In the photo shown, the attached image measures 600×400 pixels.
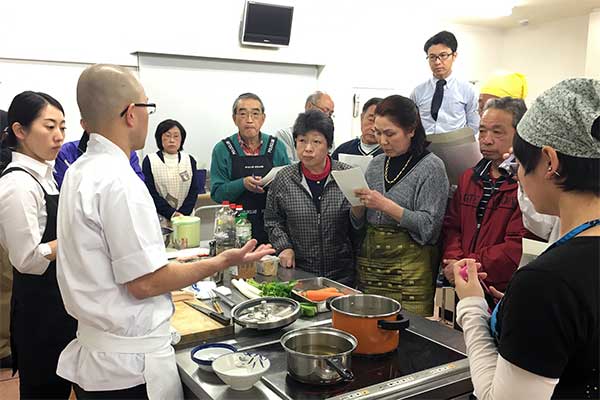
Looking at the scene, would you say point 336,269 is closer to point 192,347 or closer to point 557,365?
point 192,347

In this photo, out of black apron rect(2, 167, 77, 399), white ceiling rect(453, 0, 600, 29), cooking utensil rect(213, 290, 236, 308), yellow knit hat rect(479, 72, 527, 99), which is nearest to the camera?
cooking utensil rect(213, 290, 236, 308)

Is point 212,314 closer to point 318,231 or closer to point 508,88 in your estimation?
point 318,231

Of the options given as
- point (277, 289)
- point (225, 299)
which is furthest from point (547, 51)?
point (225, 299)

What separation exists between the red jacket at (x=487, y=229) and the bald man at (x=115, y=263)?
100cm

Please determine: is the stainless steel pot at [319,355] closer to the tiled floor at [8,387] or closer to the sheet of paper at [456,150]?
the sheet of paper at [456,150]

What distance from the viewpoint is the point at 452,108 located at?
3.53 m

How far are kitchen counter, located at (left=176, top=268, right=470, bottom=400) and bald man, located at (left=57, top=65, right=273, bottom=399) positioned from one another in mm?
55

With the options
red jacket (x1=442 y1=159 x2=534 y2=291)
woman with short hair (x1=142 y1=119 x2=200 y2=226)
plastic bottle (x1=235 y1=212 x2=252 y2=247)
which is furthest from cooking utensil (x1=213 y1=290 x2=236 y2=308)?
woman with short hair (x1=142 y1=119 x2=200 y2=226)

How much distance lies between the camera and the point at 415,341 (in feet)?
4.62

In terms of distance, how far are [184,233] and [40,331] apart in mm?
791

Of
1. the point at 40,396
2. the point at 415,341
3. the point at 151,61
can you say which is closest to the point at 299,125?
the point at 415,341

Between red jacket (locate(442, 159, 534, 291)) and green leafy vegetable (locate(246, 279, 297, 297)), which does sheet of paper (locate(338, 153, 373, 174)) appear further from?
green leafy vegetable (locate(246, 279, 297, 297))

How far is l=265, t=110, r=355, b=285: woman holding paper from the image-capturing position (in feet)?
7.02

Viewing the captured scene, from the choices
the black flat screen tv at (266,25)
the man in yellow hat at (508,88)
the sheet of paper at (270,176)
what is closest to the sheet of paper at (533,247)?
the man in yellow hat at (508,88)
